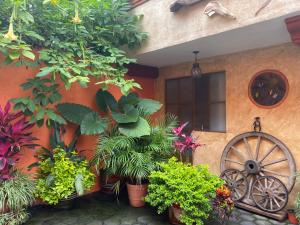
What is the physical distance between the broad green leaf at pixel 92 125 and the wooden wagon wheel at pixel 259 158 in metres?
2.05

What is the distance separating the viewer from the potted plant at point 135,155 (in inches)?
130

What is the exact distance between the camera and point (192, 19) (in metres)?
3.18

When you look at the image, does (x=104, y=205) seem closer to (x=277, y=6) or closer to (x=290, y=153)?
(x=290, y=153)

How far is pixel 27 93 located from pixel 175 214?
106 inches

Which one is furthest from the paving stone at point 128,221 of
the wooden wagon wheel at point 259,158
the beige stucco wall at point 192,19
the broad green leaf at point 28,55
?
the beige stucco wall at point 192,19

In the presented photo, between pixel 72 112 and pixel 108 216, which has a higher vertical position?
pixel 72 112

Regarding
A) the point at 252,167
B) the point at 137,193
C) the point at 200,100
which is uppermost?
the point at 200,100

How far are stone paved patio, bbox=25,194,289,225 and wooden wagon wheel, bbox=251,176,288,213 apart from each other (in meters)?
0.19

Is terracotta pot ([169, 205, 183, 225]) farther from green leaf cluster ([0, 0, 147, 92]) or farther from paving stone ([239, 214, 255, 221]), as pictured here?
green leaf cluster ([0, 0, 147, 92])

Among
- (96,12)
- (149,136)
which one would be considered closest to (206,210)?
(149,136)

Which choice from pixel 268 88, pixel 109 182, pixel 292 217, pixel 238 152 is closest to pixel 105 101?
pixel 109 182

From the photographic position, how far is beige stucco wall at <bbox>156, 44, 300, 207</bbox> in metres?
3.28

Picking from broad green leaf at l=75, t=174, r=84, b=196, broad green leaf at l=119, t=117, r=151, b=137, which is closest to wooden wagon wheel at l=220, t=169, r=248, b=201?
broad green leaf at l=119, t=117, r=151, b=137

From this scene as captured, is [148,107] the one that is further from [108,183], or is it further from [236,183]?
[236,183]
